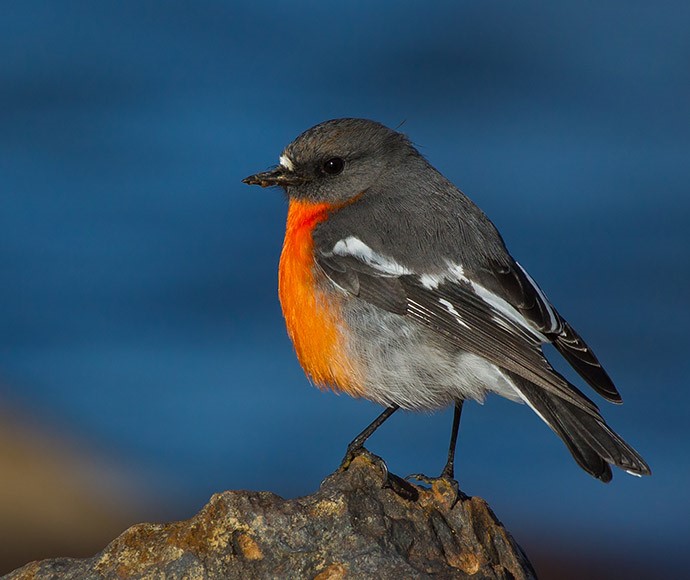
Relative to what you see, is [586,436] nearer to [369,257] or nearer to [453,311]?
[453,311]

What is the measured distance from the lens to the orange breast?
6.16 metres

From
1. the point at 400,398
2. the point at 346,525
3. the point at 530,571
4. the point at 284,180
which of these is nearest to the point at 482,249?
the point at 400,398

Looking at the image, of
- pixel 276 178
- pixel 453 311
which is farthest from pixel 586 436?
pixel 276 178

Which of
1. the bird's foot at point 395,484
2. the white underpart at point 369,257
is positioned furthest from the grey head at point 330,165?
the bird's foot at point 395,484

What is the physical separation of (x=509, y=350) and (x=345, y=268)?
109 cm

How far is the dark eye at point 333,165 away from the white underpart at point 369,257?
74 centimetres

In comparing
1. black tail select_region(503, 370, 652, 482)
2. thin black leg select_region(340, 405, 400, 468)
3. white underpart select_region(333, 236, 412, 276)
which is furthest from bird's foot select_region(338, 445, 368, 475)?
white underpart select_region(333, 236, 412, 276)

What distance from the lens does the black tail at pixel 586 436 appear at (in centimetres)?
564

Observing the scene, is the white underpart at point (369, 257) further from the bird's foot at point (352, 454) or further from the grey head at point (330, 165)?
the bird's foot at point (352, 454)

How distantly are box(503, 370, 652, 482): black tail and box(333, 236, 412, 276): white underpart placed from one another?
37.6 inches

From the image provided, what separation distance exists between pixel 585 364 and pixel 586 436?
472 millimetres

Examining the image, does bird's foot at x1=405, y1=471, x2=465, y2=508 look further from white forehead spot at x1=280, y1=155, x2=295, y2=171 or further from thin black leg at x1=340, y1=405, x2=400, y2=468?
white forehead spot at x1=280, y1=155, x2=295, y2=171

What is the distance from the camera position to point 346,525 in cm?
429

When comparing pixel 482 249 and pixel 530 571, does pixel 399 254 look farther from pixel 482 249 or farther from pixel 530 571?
pixel 530 571
